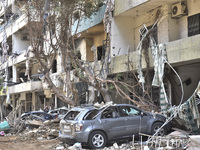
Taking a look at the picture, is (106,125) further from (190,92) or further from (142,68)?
(190,92)

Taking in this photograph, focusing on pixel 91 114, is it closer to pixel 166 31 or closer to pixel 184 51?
pixel 184 51

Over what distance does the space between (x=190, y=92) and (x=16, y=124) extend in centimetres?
1097

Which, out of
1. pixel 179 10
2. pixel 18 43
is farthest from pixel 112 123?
pixel 18 43

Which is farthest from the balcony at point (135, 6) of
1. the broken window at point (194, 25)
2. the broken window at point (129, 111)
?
the broken window at point (129, 111)

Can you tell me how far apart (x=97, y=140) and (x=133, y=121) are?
5.65 feet

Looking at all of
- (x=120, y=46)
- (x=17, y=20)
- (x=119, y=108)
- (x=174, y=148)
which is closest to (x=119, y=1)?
(x=120, y=46)

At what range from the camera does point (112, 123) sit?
13180mm

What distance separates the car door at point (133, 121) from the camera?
13430 millimetres

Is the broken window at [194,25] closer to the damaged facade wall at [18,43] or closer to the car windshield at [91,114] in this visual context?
the car windshield at [91,114]

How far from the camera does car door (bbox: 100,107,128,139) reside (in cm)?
1307

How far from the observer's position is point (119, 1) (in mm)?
17625

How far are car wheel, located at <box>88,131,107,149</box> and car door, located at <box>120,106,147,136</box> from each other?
1017 mm

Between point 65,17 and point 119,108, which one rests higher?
point 65,17

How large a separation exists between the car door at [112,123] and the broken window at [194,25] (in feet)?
17.1
